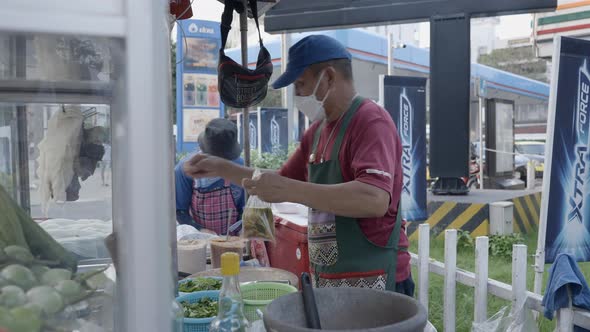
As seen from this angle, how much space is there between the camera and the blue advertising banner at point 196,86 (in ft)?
Answer: 33.2

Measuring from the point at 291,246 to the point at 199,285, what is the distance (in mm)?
1397

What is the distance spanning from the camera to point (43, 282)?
878 mm

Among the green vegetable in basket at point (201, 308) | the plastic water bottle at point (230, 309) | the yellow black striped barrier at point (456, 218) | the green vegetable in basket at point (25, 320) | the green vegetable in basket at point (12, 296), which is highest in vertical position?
the green vegetable in basket at point (12, 296)

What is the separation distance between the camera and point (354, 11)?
156 inches

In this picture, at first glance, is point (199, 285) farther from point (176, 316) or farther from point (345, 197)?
point (176, 316)

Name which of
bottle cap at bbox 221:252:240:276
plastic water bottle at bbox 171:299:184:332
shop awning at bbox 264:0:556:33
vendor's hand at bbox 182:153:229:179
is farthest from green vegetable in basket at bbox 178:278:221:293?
shop awning at bbox 264:0:556:33

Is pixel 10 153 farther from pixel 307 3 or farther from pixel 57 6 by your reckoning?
pixel 307 3

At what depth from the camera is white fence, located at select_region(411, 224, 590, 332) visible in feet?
8.04

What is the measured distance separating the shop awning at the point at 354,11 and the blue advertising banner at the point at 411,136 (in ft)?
6.78

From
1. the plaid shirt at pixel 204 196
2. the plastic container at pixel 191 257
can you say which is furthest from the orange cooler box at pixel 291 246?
the plastic container at pixel 191 257

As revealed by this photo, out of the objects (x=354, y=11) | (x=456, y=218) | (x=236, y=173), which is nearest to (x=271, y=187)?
(x=236, y=173)

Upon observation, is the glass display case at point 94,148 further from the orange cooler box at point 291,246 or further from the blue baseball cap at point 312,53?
the orange cooler box at point 291,246

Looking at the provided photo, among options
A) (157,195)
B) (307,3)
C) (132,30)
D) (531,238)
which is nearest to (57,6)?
(132,30)

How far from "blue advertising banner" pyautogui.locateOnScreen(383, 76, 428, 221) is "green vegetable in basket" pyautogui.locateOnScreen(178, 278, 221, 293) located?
14.6ft
